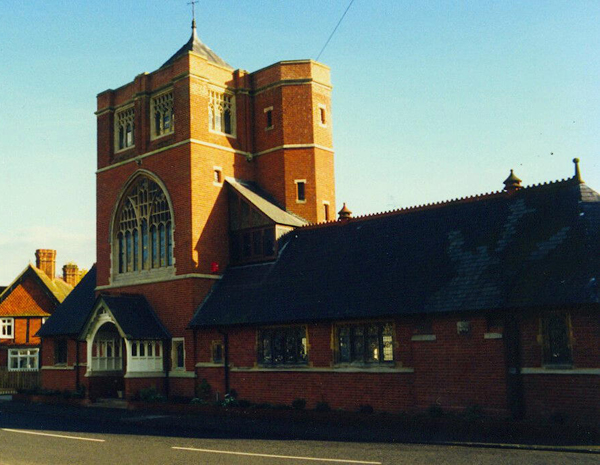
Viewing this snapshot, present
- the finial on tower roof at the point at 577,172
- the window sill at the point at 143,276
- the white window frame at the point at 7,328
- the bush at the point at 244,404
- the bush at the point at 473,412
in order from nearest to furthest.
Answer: the bush at the point at 473,412, the finial on tower roof at the point at 577,172, the bush at the point at 244,404, the window sill at the point at 143,276, the white window frame at the point at 7,328

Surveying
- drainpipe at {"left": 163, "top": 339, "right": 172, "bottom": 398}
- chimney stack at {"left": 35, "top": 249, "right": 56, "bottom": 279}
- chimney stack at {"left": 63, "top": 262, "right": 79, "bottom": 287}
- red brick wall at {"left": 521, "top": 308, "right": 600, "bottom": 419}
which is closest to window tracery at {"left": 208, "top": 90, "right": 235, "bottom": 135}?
drainpipe at {"left": 163, "top": 339, "right": 172, "bottom": 398}

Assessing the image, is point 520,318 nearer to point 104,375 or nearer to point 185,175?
point 185,175

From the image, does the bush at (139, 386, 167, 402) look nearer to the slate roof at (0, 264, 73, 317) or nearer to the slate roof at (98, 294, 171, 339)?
the slate roof at (98, 294, 171, 339)

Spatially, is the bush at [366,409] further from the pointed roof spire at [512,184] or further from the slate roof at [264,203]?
the slate roof at [264,203]

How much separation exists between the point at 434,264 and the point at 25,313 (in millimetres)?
37463

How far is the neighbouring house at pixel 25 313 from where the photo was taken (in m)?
49.7

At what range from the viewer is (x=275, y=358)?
25516mm

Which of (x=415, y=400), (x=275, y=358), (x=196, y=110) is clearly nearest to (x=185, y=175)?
(x=196, y=110)

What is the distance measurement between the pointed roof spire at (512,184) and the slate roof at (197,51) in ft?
52.3

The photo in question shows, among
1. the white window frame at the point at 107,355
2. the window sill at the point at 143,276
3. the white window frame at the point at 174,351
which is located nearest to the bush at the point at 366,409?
the white window frame at the point at 174,351

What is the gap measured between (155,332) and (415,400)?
12492 millimetres

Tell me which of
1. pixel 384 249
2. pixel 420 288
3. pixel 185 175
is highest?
pixel 185 175

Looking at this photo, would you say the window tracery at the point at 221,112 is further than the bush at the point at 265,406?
Yes

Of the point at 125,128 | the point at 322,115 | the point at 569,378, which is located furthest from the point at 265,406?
the point at 125,128
